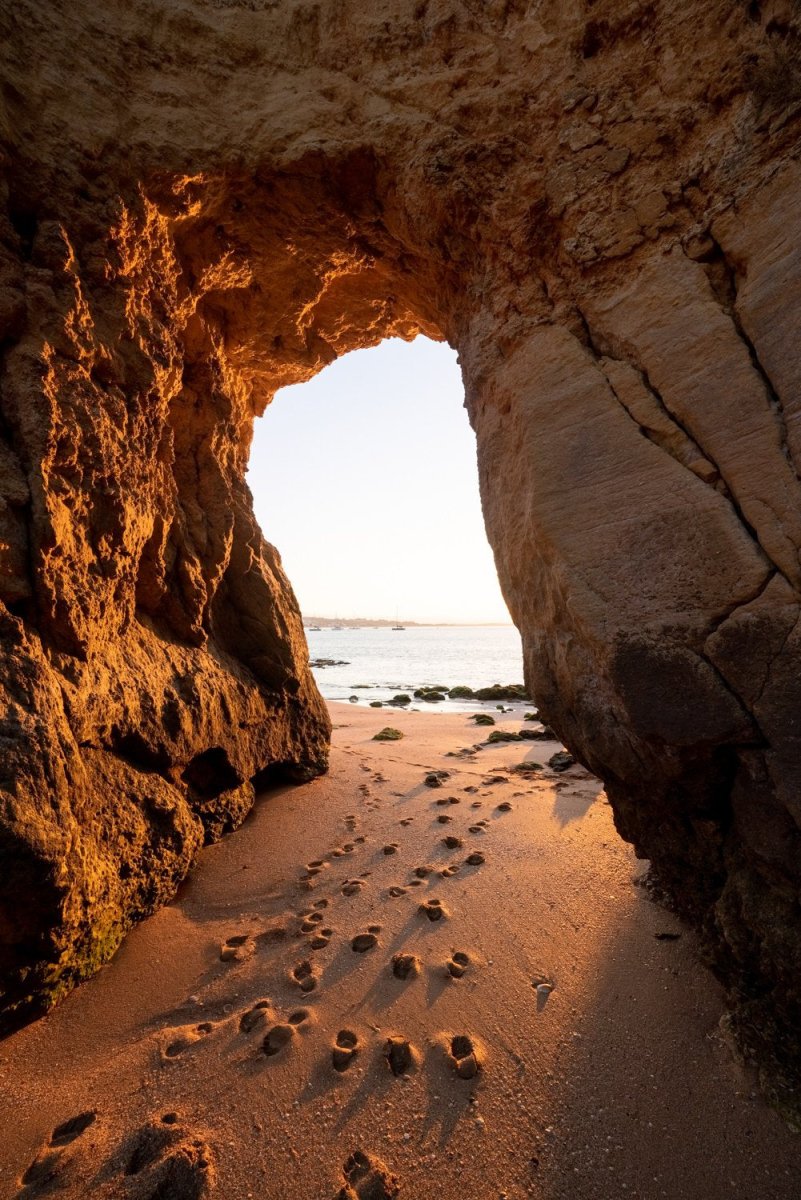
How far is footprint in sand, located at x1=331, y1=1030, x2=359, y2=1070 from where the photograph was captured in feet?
8.87

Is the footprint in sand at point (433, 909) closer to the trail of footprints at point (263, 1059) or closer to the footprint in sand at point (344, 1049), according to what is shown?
the trail of footprints at point (263, 1059)

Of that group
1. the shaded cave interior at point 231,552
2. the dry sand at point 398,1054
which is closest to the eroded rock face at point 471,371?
the shaded cave interior at point 231,552

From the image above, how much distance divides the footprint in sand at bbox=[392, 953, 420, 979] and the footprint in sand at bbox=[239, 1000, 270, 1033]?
0.81 meters

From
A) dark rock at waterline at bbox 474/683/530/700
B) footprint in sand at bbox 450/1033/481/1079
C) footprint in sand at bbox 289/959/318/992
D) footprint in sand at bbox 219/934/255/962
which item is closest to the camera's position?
footprint in sand at bbox 450/1033/481/1079

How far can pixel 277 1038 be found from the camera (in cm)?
286

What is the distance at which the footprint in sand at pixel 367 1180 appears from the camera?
212 cm

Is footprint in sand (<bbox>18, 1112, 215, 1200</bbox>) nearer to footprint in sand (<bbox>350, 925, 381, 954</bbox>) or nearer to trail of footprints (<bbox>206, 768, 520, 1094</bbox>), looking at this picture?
trail of footprints (<bbox>206, 768, 520, 1094</bbox>)

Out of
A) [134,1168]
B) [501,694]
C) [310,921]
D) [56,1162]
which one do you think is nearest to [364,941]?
[310,921]

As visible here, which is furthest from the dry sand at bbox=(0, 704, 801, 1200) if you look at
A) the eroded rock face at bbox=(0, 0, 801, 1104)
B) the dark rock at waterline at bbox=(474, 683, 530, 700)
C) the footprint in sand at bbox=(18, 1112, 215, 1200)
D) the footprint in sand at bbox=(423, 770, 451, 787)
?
the dark rock at waterline at bbox=(474, 683, 530, 700)

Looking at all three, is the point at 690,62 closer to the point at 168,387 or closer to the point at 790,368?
the point at 790,368

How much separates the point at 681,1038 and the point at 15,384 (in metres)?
5.89

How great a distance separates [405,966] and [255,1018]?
94 centimetres

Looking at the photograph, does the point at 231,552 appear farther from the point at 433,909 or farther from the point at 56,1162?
the point at 56,1162

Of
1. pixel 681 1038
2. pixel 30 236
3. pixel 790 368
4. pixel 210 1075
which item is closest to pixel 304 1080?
Result: pixel 210 1075
